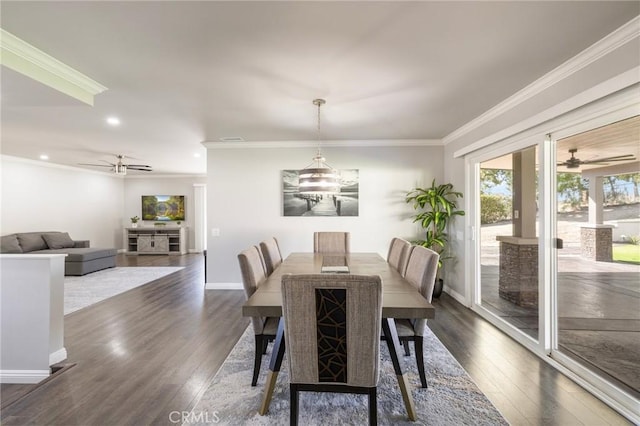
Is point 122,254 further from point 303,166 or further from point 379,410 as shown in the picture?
point 379,410

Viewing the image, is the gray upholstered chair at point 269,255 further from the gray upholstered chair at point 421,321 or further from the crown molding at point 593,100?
the crown molding at point 593,100

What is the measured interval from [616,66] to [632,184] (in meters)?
0.81

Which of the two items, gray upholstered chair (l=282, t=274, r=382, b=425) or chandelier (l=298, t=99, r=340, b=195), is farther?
chandelier (l=298, t=99, r=340, b=195)

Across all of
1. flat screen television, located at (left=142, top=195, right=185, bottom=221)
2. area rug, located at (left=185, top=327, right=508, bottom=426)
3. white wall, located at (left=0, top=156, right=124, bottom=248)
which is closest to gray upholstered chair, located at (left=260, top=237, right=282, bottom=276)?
area rug, located at (left=185, top=327, right=508, bottom=426)

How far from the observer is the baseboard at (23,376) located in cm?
245

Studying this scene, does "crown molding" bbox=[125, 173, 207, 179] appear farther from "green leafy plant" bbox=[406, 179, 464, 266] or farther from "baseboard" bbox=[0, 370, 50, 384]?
"baseboard" bbox=[0, 370, 50, 384]

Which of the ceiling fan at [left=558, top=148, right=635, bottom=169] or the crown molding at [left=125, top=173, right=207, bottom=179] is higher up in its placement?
the crown molding at [left=125, top=173, right=207, bottom=179]

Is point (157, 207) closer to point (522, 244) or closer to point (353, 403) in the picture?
point (353, 403)

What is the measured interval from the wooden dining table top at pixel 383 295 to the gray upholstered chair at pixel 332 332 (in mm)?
241

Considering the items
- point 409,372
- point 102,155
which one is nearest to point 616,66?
point 409,372

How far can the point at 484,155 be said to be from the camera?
3.75 m

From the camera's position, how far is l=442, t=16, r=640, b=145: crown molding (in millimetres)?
1880

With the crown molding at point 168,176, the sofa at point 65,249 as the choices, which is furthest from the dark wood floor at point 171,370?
the crown molding at point 168,176

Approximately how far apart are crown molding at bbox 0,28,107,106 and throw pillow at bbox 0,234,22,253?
5225mm
